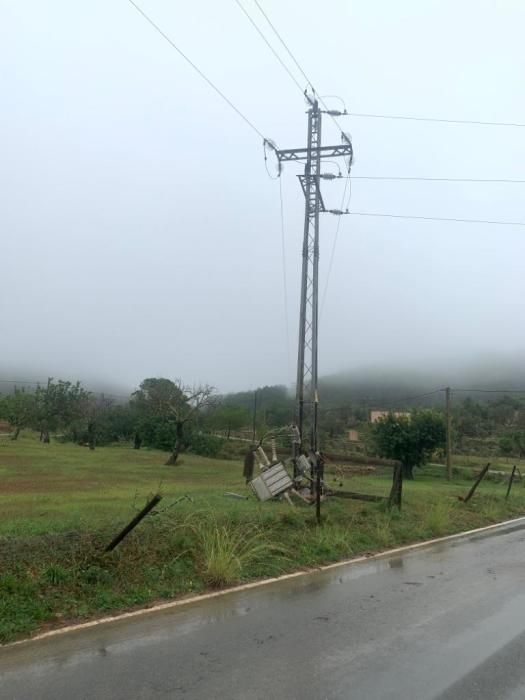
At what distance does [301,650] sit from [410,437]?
127 feet

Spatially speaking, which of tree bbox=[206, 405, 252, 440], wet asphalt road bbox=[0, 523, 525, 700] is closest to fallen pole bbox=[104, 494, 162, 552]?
wet asphalt road bbox=[0, 523, 525, 700]

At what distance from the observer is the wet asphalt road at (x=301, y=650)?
4.91 m

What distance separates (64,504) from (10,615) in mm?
8005

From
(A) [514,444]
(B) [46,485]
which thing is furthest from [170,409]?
(A) [514,444]

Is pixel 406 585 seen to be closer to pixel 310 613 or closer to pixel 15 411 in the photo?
pixel 310 613

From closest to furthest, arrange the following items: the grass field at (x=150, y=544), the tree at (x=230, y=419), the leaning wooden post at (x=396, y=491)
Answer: the grass field at (x=150, y=544) < the leaning wooden post at (x=396, y=491) < the tree at (x=230, y=419)

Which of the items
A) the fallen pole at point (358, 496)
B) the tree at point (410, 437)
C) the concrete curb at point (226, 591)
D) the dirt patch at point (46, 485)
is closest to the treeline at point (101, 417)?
the tree at point (410, 437)

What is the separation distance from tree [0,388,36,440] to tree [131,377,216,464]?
10102 mm

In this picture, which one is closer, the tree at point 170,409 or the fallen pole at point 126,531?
the fallen pole at point 126,531

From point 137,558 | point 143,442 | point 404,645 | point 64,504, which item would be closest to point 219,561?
point 137,558

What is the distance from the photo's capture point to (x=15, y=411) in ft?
186

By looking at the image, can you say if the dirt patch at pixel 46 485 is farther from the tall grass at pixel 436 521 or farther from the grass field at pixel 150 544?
the tall grass at pixel 436 521

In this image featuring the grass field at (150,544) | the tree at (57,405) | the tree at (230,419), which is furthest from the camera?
the tree at (230,419)

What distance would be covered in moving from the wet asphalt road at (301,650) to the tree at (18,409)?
52.5 meters
